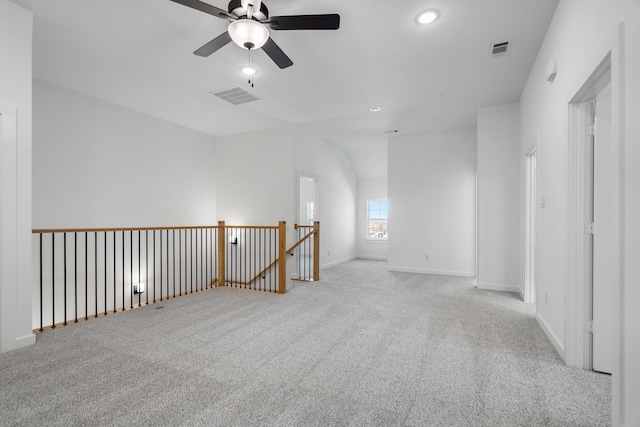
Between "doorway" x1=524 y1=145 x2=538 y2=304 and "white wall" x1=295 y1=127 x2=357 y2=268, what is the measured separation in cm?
394

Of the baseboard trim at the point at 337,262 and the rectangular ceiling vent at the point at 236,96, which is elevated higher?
the rectangular ceiling vent at the point at 236,96

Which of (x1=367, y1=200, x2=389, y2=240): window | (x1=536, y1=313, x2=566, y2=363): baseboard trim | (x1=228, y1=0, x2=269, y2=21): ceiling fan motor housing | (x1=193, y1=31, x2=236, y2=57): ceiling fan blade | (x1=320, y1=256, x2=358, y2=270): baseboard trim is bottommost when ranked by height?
(x1=320, y1=256, x2=358, y2=270): baseboard trim

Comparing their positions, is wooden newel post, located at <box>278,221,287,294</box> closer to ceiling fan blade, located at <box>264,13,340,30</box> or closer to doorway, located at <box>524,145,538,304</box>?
ceiling fan blade, located at <box>264,13,340,30</box>

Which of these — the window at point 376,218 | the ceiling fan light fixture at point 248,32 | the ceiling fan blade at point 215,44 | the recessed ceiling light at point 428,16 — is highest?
the recessed ceiling light at point 428,16

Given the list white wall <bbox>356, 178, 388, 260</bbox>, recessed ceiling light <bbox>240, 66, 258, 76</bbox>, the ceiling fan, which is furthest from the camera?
white wall <bbox>356, 178, 388, 260</bbox>

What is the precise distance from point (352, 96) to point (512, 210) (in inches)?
124

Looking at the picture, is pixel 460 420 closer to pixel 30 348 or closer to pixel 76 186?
pixel 30 348

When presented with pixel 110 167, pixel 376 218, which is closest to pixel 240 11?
pixel 110 167

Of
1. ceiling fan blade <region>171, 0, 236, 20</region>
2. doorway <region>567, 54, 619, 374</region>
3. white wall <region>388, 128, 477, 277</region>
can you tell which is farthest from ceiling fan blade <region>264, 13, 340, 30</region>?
white wall <region>388, 128, 477, 277</region>

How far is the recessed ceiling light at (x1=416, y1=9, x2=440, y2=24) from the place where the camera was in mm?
2658

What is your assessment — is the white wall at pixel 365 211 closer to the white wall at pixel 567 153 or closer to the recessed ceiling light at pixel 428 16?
the white wall at pixel 567 153

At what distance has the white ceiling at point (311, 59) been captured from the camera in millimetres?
2675

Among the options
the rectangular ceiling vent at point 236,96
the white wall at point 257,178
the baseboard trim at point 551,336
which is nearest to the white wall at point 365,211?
the white wall at point 257,178

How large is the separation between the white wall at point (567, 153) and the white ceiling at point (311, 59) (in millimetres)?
473
